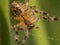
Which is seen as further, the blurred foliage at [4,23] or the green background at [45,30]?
the blurred foliage at [4,23]

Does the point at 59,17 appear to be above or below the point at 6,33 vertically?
above

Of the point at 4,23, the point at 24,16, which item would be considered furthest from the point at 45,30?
the point at 4,23

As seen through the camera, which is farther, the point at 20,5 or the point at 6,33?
the point at 6,33

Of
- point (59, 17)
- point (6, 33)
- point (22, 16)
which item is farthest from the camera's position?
point (6, 33)

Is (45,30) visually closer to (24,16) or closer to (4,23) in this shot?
(24,16)

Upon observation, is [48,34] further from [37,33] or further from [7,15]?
[7,15]

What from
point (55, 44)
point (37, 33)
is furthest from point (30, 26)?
point (55, 44)

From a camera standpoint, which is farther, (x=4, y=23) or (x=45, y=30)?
(x=4, y=23)

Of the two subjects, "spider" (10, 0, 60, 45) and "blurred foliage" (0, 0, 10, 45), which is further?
"blurred foliage" (0, 0, 10, 45)
